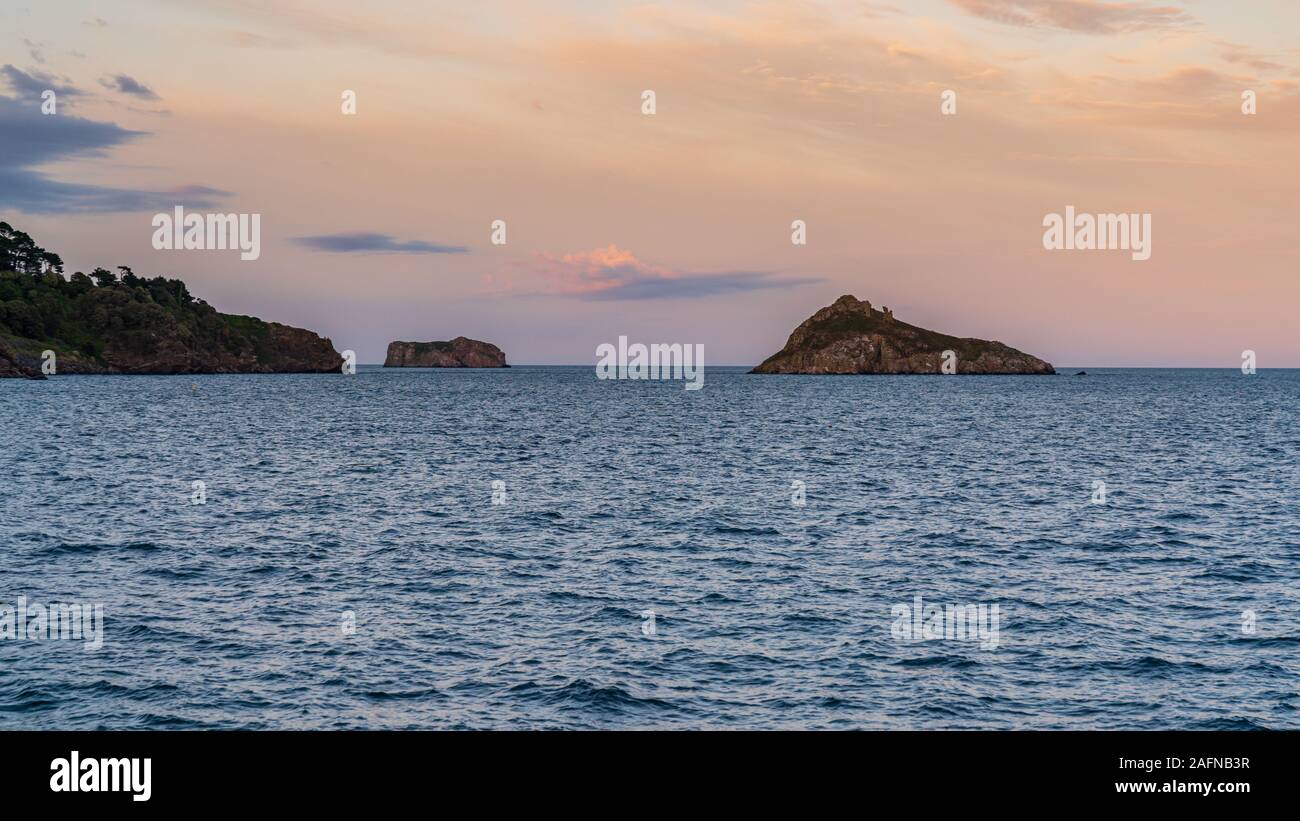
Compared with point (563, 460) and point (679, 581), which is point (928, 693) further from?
point (563, 460)

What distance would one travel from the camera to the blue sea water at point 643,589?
85.9ft

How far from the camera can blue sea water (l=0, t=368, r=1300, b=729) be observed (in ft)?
85.9

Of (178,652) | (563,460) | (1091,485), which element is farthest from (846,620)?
(563,460)

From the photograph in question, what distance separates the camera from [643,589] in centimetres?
3856

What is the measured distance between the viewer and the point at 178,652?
2984 centimetres

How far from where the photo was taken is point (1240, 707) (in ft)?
85.9

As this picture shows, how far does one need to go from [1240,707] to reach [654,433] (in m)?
96.2

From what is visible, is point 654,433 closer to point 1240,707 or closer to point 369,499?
point 369,499

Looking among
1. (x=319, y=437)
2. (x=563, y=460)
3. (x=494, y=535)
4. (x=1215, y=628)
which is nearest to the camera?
(x=1215, y=628)

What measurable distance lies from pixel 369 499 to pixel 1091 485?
163ft
